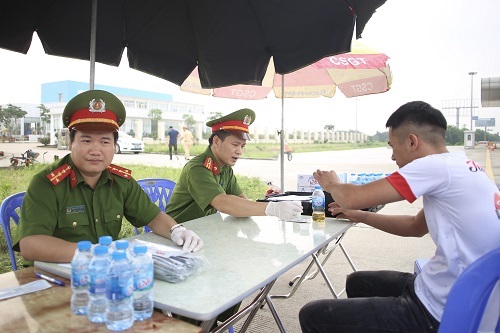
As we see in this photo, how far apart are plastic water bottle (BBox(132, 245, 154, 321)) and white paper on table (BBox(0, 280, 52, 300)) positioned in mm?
441

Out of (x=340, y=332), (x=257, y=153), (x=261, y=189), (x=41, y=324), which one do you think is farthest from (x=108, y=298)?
(x=257, y=153)

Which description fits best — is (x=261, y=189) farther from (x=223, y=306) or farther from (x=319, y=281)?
(x=223, y=306)

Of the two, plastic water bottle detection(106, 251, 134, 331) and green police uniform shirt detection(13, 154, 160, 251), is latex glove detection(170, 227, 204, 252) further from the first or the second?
plastic water bottle detection(106, 251, 134, 331)

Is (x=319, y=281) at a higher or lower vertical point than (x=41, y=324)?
lower

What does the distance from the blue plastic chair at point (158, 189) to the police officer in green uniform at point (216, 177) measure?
0.36m

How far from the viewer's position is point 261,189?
8.39 m

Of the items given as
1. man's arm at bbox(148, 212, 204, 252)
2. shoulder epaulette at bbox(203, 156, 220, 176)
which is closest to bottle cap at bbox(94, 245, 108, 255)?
man's arm at bbox(148, 212, 204, 252)

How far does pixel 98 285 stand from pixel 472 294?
117 cm

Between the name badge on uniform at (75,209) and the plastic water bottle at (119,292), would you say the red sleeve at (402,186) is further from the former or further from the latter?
the name badge on uniform at (75,209)

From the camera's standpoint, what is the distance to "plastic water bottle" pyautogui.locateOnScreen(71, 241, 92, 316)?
1043 mm

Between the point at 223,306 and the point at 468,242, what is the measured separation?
1007 millimetres

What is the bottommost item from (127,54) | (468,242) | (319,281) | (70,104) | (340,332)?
(319,281)

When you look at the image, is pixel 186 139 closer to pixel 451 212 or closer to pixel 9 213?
pixel 9 213

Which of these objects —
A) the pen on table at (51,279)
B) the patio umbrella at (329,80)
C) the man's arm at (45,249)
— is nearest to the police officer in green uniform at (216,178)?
the man's arm at (45,249)
